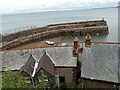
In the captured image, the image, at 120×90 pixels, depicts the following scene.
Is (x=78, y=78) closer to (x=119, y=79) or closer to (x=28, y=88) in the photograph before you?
(x=119, y=79)

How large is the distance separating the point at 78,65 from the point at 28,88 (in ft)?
19.3

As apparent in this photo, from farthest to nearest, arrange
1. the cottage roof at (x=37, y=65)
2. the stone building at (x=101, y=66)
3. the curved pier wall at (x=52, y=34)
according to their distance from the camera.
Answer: the curved pier wall at (x=52, y=34) < the cottage roof at (x=37, y=65) < the stone building at (x=101, y=66)

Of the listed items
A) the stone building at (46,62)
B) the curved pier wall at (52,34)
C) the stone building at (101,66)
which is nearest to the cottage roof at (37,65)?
the stone building at (46,62)

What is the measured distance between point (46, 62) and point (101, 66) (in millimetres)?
4146

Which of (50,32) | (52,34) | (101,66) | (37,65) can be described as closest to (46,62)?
(37,65)

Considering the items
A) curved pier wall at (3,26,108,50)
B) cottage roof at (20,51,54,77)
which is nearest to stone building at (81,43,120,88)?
cottage roof at (20,51,54,77)

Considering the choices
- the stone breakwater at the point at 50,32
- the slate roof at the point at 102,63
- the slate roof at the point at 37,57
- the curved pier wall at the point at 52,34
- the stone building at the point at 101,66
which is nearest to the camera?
the stone building at the point at 101,66

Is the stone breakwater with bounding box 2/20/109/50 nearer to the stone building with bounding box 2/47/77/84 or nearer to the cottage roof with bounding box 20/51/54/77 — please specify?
the stone building with bounding box 2/47/77/84

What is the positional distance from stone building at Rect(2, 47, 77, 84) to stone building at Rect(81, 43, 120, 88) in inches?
50.6

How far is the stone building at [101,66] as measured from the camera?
1527 cm

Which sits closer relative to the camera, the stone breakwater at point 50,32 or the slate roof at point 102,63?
the slate roof at point 102,63

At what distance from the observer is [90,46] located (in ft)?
56.6

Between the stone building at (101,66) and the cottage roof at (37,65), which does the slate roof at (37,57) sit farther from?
the stone building at (101,66)

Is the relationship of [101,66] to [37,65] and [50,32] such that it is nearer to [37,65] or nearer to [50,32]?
[37,65]
